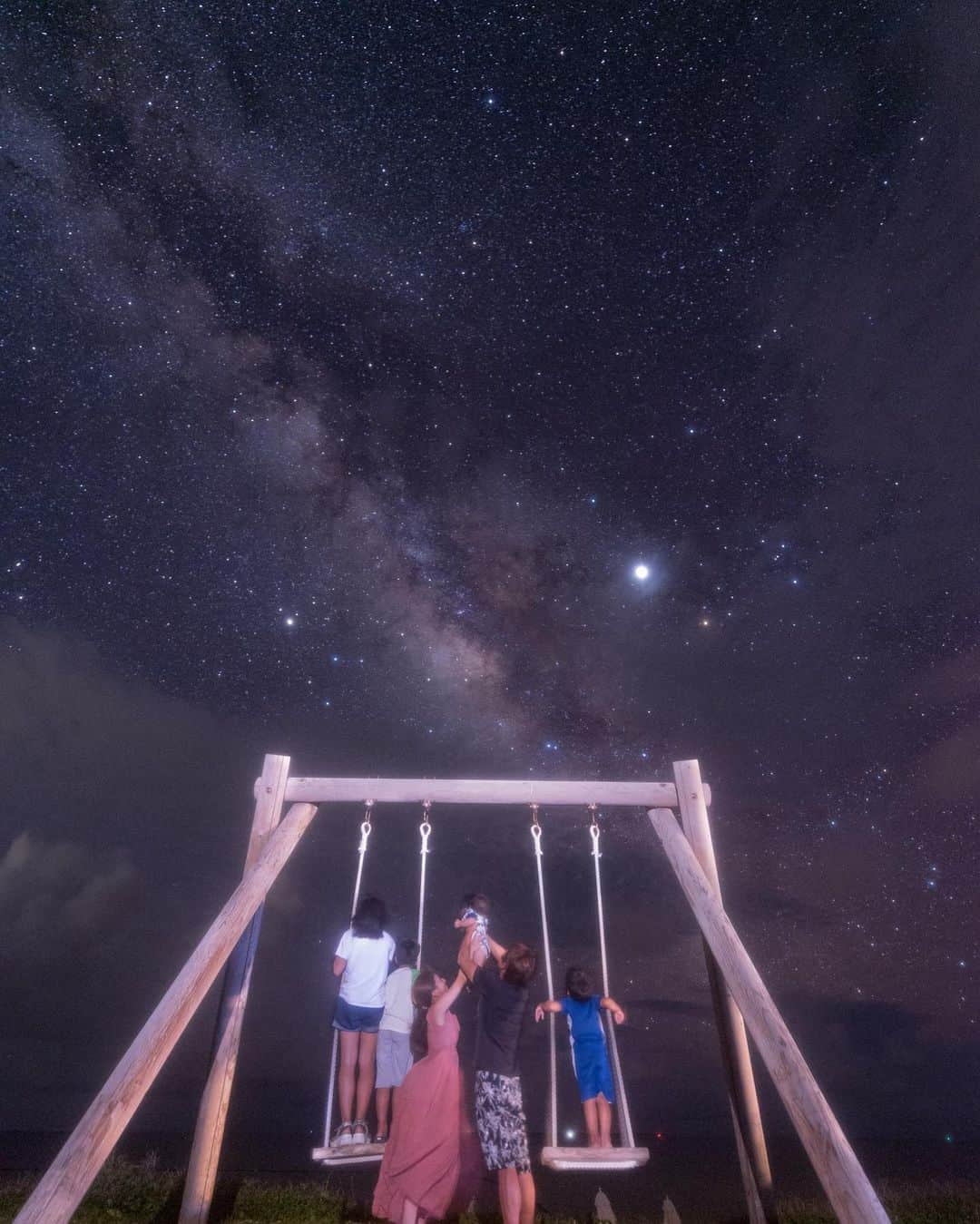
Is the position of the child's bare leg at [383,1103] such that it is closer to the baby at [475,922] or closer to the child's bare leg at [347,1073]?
the child's bare leg at [347,1073]

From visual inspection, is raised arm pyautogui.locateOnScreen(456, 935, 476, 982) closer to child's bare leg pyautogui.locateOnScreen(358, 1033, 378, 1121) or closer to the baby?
the baby

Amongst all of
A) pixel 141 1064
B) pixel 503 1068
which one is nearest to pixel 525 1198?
pixel 503 1068

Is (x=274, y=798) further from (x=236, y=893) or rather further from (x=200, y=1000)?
(x=200, y=1000)

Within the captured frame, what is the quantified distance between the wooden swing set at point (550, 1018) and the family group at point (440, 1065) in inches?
14.3

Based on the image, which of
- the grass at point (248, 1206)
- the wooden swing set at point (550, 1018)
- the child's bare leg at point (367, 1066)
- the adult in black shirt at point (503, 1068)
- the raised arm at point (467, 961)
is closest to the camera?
the wooden swing set at point (550, 1018)

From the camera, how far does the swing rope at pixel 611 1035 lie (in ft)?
21.0

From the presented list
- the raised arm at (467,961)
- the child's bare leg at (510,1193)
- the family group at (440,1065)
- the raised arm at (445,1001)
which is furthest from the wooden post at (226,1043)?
the child's bare leg at (510,1193)

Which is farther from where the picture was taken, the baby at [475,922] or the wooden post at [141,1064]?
the baby at [475,922]

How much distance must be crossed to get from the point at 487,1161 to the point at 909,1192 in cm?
2207

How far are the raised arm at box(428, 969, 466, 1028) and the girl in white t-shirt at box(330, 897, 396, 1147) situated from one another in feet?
4.43

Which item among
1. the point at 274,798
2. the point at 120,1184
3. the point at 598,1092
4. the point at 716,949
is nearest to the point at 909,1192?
the point at 598,1092

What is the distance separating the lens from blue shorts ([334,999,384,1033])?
7508 millimetres

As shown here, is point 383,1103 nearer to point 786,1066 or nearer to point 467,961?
point 467,961

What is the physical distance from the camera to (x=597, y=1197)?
1079 cm
